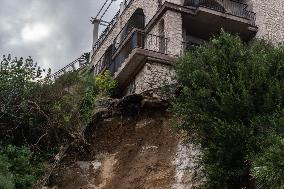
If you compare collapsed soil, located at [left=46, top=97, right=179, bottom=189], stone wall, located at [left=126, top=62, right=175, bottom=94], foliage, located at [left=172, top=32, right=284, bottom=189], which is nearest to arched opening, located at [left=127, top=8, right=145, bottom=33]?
stone wall, located at [left=126, top=62, right=175, bottom=94]

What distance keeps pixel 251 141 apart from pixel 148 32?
10361mm

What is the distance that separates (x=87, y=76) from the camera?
69.2ft

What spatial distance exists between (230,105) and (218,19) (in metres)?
8.95

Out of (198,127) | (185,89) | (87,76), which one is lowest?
(198,127)

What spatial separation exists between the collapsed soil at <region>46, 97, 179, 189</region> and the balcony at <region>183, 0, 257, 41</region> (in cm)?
573

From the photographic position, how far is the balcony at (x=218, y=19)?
74.1 feet

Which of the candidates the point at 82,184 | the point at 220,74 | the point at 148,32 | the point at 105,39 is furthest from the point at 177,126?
the point at 105,39

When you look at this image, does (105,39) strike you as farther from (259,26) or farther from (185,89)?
(185,89)

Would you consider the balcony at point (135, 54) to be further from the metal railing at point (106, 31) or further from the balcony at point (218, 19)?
the metal railing at point (106, 31)

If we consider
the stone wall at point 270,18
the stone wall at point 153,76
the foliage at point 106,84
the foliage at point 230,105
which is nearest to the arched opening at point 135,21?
the foliage at point 106,84

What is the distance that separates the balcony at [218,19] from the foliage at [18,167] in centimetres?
897

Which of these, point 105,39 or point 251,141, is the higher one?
point 105,39

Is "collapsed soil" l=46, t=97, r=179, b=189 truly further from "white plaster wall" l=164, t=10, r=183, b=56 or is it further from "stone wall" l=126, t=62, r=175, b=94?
"white plaster wall" l=164, t=10, r=183, b=56

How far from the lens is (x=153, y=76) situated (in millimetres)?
20234
